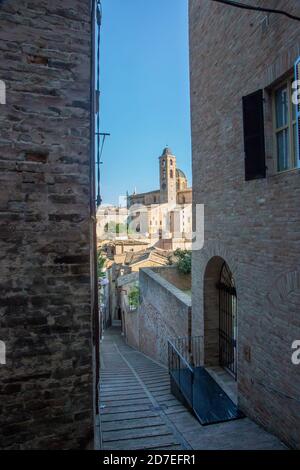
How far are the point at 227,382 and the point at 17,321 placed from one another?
17.0 ft

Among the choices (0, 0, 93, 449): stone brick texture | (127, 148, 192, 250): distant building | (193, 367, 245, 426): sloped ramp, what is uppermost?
(127, 148, 192, 250): distant building

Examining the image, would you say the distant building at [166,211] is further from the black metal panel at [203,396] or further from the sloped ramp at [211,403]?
the sloped ramp at [211,403]

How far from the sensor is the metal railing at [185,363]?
597 centimetres

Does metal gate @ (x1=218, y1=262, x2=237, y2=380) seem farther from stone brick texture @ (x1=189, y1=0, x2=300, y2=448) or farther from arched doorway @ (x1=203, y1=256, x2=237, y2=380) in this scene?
stone brick texture @ (x1=189, y1=0, x2=300, y2=448)

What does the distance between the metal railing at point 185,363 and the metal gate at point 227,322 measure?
710 millimetres

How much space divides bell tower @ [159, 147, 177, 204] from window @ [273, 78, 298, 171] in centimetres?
5758

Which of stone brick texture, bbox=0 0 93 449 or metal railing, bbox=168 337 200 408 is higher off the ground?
stone brick texture, bbox=0 0 93 449

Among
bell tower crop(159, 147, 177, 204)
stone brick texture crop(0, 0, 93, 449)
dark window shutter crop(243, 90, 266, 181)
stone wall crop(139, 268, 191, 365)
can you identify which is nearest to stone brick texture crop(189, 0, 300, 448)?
dark window shutter crop(243, 90, 266, 181)

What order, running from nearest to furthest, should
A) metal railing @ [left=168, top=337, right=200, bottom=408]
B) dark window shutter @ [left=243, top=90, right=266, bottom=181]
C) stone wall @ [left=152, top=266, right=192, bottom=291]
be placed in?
dark window shutter @ [left=243, top=90, right=266, bottom=181]
metal railing @ [left=168, top=337, right=200, bottom=408]
stone wall @ [left=152, top=266, right=192, bottom=291]

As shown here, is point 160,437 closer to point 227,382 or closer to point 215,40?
point 227,382

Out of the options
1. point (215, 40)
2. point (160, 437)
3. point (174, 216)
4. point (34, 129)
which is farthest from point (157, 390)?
point (174, 216)

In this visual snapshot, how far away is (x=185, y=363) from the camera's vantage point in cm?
606

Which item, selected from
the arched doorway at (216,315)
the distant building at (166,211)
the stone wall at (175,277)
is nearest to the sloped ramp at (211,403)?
the arched doorway at (216,315)

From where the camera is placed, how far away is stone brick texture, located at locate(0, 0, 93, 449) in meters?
3.03
